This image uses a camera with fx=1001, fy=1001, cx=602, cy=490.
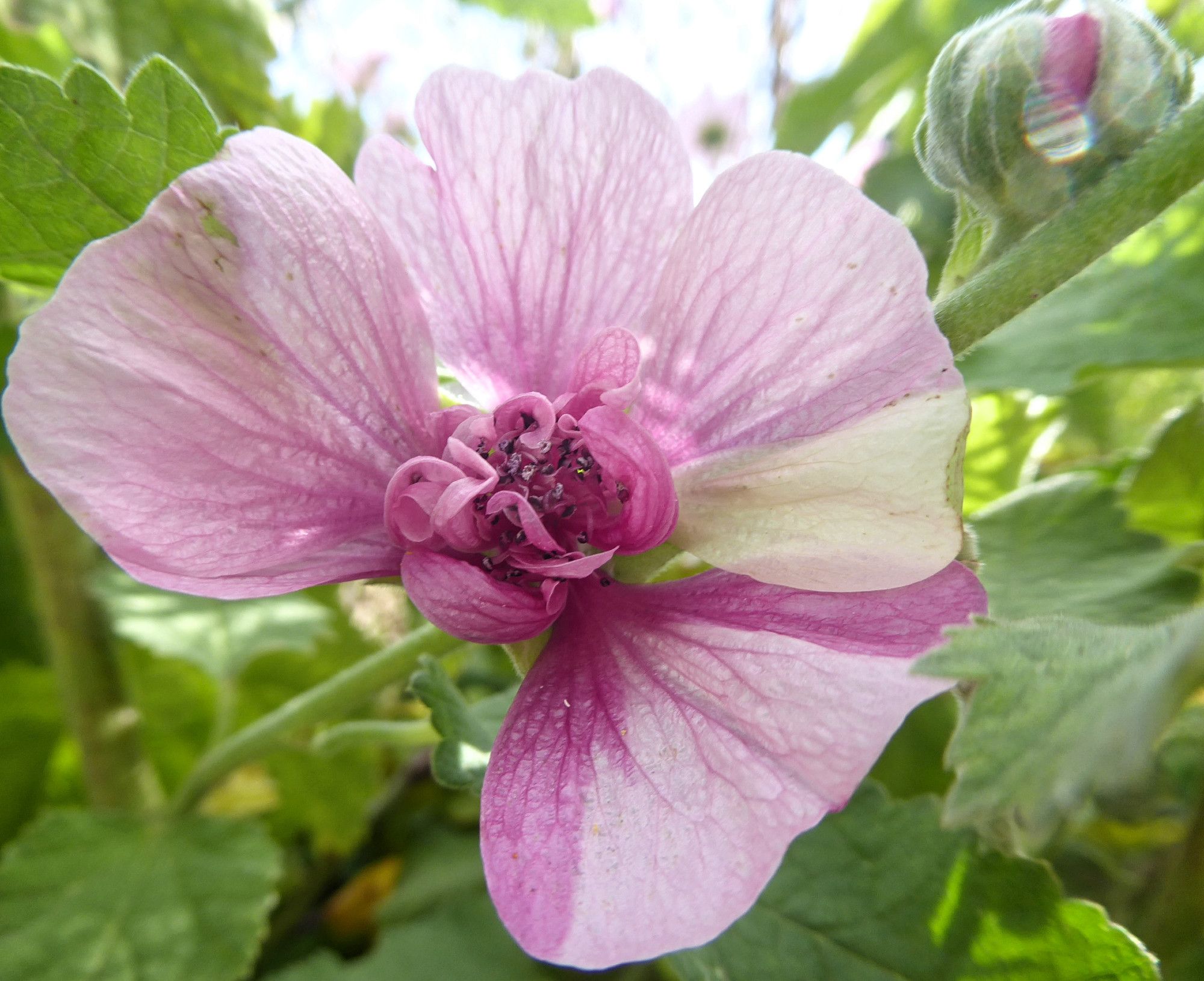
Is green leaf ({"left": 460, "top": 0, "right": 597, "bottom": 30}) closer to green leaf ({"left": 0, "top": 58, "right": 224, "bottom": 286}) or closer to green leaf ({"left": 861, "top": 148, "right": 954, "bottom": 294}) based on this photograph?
green leaf ({"left": 861, "top": 148, "right": 954, "bottom": 294})

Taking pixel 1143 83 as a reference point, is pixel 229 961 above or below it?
below

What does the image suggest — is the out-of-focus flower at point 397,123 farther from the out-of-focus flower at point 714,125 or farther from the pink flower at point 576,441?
the pink flower at point 576,441

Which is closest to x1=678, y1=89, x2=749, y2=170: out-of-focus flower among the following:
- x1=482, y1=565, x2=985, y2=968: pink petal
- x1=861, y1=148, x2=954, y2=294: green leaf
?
x1=861, y1=148, x2=954, y2=294: green leaf

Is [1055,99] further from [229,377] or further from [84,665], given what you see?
[84,665]

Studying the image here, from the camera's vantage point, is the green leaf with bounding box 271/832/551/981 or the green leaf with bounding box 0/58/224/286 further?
the green leaf with bounding box 271/832/551/981

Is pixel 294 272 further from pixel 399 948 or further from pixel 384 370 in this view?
pixel 399 948

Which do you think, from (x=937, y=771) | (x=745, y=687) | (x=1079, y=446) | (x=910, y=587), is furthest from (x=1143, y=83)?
(x=1079, y=446)
